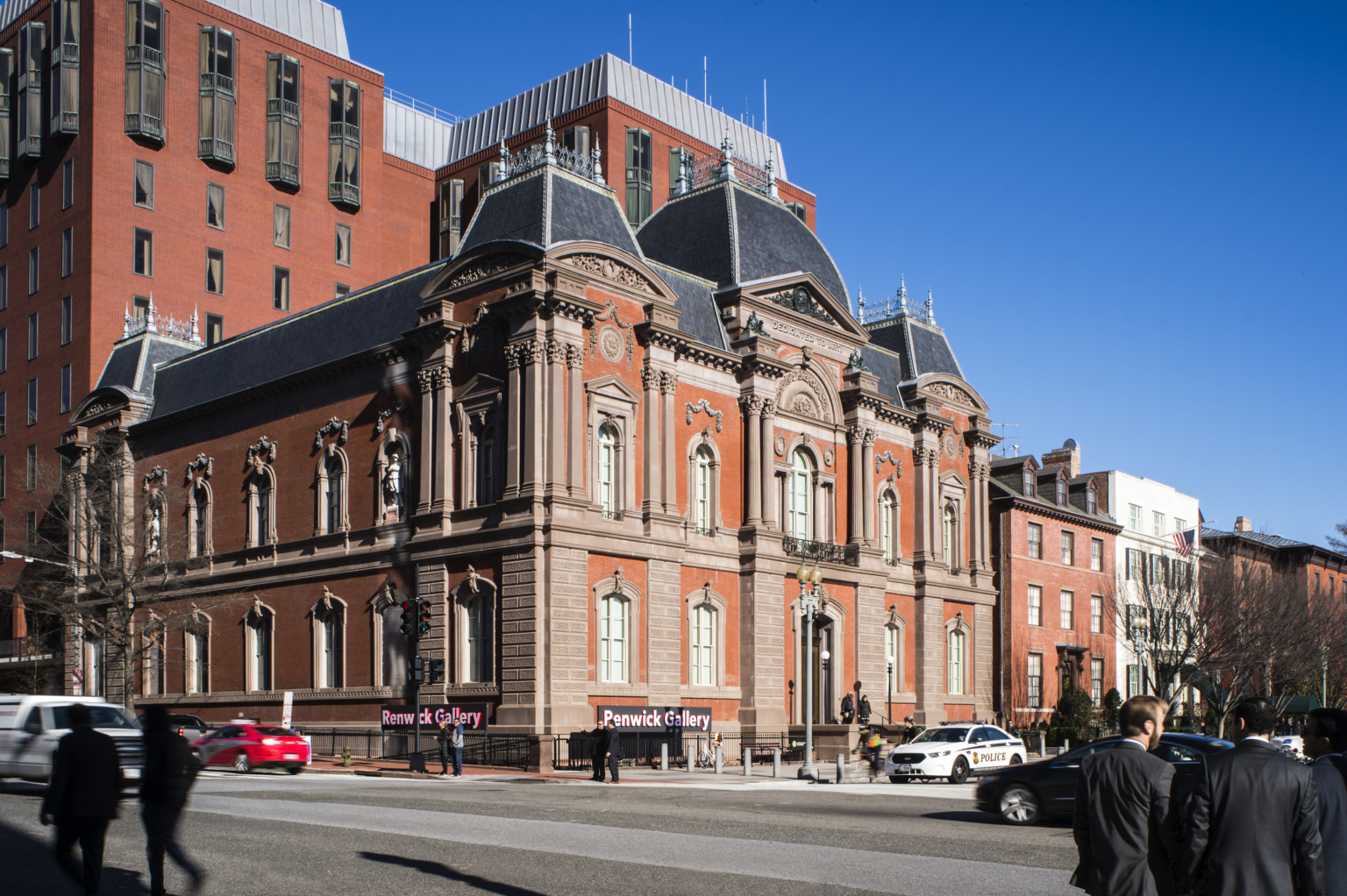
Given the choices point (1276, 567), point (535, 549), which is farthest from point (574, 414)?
point (1276, 567)

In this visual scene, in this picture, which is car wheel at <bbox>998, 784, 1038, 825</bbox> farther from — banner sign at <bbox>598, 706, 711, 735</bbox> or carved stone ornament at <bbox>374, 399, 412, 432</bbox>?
carved stone ornament at <bbox>374, 399, 412, 432</bbox>

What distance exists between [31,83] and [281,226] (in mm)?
13536

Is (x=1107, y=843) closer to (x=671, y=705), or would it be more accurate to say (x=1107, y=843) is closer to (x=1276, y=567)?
(x=671, y=705)

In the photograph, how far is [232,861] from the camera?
14.9 metres

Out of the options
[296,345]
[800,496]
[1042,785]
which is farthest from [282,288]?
[1042,785]

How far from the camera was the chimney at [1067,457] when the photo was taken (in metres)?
74.8

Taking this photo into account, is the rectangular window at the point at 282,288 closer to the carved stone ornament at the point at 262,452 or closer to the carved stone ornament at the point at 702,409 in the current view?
the carved stone ornament at the point at 262,452

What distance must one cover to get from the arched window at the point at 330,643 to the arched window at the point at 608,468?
1059cm

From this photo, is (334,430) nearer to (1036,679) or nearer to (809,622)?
(809,622)

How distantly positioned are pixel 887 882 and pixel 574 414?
89.2 ft

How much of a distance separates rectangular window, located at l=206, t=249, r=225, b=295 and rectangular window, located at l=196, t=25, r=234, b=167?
14.6 ft

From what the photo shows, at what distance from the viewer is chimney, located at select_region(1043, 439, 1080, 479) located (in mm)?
74812

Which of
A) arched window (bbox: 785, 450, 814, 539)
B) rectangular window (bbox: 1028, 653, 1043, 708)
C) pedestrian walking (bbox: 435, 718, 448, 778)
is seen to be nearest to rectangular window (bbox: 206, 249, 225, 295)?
arched window (bbox: 785, 450, 814, 539)

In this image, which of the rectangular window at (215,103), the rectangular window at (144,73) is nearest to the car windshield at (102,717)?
the rectangular window at (144,73)
